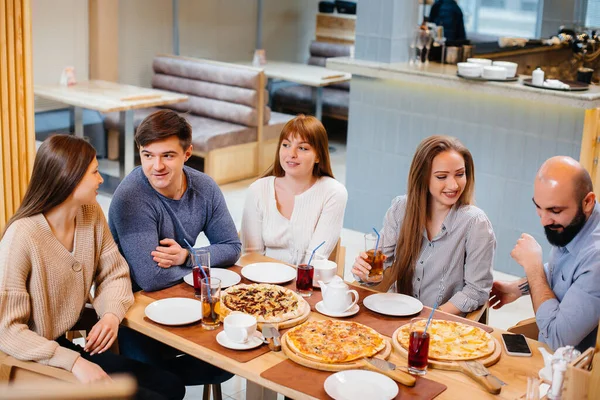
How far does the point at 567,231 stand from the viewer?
2.53m

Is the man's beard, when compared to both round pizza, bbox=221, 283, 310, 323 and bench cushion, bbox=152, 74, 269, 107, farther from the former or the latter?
bench cushion, bbox=152, 74, 269, 107

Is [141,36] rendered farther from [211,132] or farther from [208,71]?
[211,132]

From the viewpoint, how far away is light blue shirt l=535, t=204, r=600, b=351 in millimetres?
2396

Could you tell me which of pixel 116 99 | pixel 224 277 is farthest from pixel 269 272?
pixel 116 99

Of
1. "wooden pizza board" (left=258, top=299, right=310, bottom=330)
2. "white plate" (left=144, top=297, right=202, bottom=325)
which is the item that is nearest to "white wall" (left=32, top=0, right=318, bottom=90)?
"white plate" (left=144, top=297, right=202, bottom=325)

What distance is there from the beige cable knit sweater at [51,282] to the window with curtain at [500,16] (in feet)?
26.2

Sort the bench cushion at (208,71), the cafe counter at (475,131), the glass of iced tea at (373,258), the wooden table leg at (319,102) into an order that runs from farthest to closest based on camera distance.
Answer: the wooden table leg at (319,102) < the bench cushion at (208,71) < the cafe counter at (475,131) < the glass of iced tea at (373,258)

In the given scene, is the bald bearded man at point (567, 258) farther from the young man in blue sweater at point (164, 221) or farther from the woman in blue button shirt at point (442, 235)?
the young man in blue sweater at point (164, 221)

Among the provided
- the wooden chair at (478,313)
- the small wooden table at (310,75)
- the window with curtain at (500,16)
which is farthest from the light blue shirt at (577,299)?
the window with curtain at (500,16)

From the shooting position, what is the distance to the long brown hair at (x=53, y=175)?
8.11 ft

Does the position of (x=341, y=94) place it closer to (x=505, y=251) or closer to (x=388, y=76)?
(x=388, y=76)

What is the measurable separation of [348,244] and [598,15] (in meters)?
4.19

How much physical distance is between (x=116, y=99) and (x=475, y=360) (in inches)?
174

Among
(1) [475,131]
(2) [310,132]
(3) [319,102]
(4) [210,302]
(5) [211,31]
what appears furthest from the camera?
(5) [211,31]
